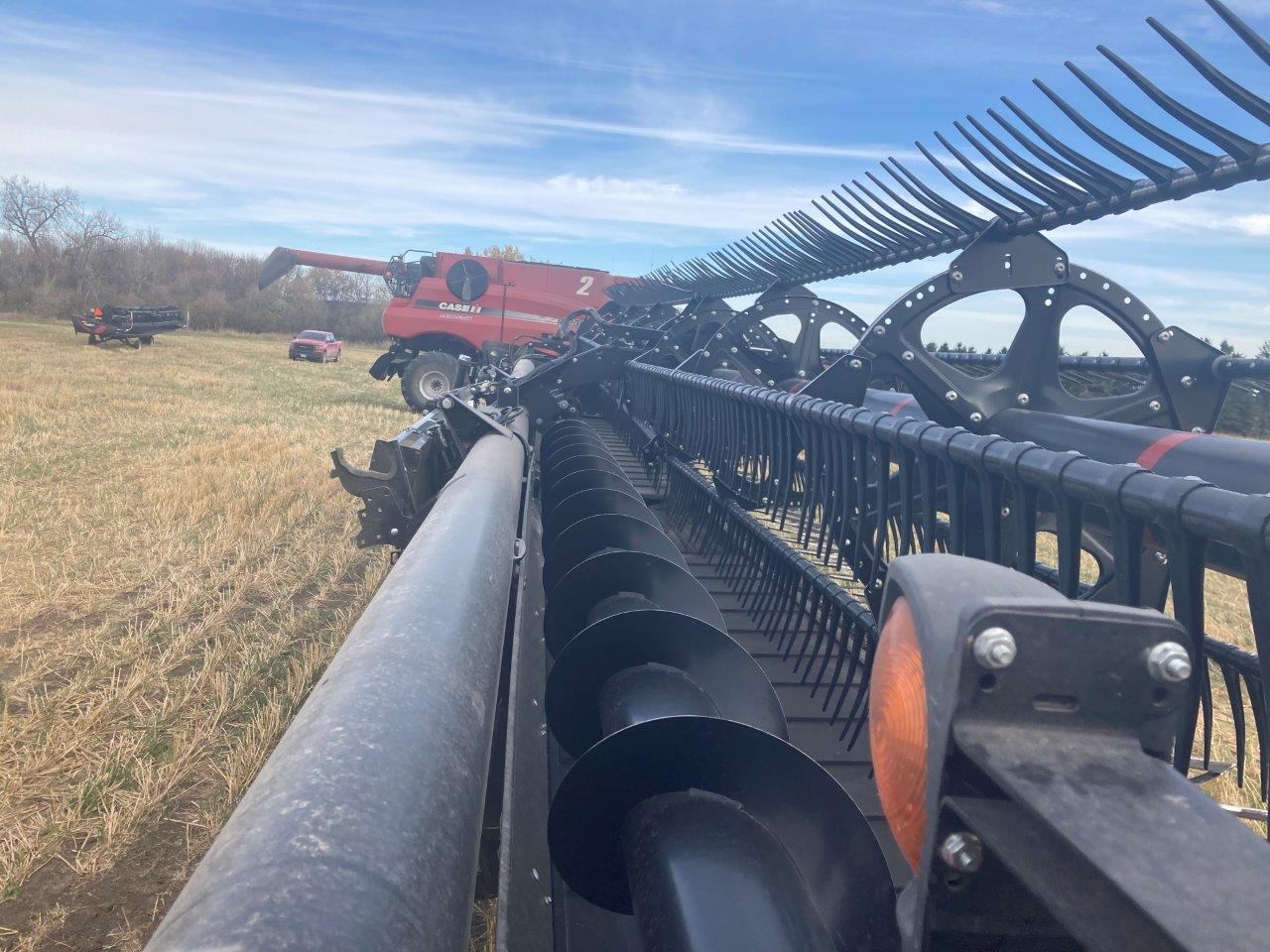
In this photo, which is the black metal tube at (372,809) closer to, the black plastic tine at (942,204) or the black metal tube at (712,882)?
the black metal tube at (712,882)

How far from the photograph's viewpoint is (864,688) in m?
2.58

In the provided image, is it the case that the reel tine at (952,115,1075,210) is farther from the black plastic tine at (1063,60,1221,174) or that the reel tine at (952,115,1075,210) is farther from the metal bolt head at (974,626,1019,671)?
the metal bolt head at (974,626,1019,671)

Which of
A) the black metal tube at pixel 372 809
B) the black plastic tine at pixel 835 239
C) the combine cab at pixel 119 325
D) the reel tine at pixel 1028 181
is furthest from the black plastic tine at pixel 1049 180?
the combine cab at pixel 119 325

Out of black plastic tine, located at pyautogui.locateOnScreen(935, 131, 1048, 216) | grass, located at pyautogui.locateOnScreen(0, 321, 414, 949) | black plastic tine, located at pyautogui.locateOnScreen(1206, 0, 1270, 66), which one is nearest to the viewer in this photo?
black plastic tine, located at pyautogui.locateOnScreen(1206, 0, 1270, 66)

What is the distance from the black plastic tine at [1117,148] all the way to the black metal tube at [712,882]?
2570 mm

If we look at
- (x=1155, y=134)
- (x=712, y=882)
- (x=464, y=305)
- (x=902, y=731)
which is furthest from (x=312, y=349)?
(x=902, y=731)

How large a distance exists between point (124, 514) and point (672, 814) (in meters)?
6.44

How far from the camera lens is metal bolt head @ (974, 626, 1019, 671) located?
0.74m

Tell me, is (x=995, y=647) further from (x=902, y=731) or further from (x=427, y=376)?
(x=427, y=376)

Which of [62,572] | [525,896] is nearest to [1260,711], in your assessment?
[525,896]

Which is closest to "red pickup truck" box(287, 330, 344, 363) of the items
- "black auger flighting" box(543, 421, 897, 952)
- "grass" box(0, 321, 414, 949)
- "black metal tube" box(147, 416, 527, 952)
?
"grass" box(0, 321, 414, 949)

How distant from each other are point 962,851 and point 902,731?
12cm

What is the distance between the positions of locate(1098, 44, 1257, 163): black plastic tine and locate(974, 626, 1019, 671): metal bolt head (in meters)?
2.48

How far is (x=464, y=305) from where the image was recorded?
50.4 feet
